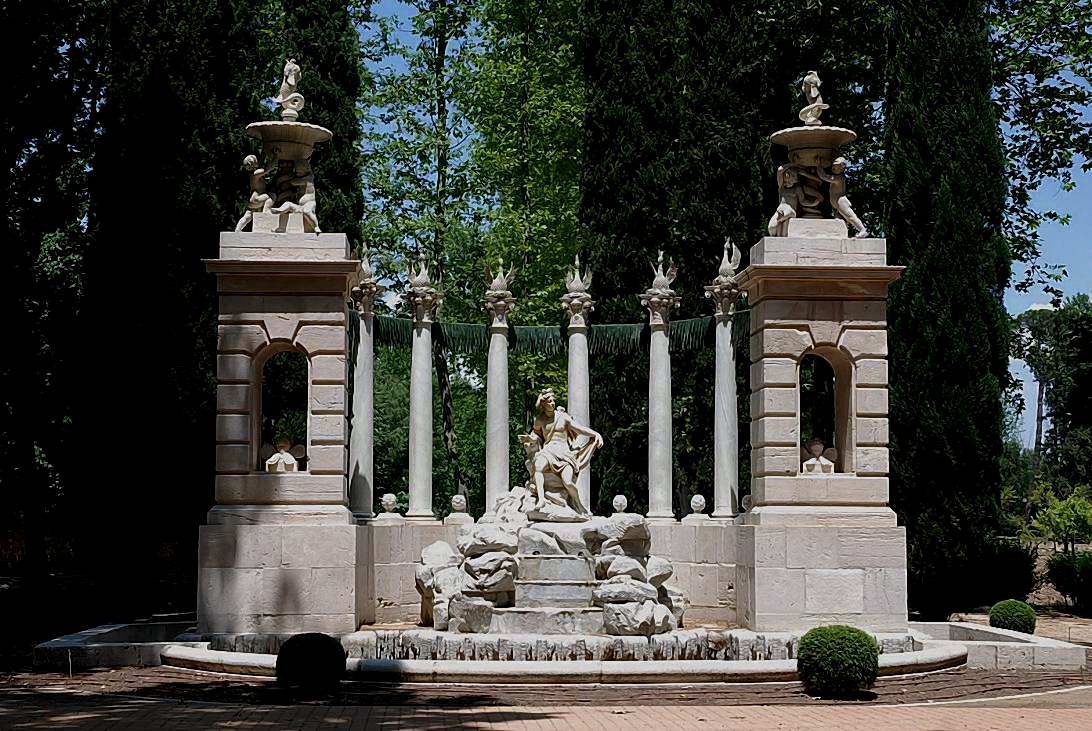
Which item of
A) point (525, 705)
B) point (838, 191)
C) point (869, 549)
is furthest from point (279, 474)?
point (838, 191)

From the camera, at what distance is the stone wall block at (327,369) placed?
19.8 m

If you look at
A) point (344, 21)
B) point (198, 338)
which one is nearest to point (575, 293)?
point (198, 338)

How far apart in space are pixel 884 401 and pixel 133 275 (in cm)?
1511

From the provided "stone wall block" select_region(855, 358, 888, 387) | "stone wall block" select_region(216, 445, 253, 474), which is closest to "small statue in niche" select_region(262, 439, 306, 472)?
"stone wall block" select_region(216, 445, 253, 474)

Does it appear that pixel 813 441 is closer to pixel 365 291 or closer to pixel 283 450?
pixel 283 450

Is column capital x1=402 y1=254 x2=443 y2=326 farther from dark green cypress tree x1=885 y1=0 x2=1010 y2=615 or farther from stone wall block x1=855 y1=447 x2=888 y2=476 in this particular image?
dark green cypress tree x1=885 y1=0 x2=1010 y2=615

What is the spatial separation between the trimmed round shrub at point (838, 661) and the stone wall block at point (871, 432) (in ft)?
16.9

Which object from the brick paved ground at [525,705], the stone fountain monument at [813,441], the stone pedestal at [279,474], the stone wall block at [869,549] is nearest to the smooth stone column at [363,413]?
the stone pedestal at [279,474]

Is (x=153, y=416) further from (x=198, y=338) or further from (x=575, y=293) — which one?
(x=575, y=293)

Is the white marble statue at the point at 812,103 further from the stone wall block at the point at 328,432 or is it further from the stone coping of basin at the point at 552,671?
the stone coping of basin at the point at 552,671

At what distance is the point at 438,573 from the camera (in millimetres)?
20469

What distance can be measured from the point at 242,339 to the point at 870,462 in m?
9.90

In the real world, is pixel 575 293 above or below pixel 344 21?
below

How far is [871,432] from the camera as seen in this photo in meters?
19.7
